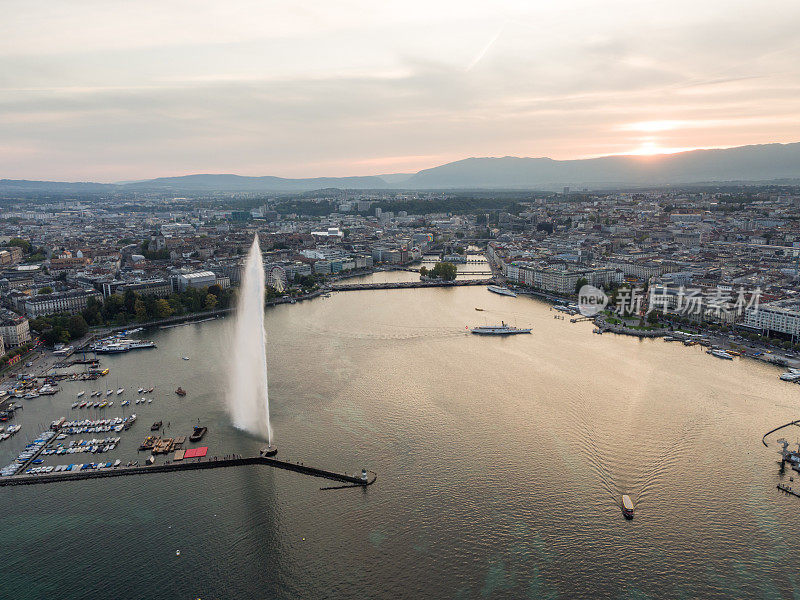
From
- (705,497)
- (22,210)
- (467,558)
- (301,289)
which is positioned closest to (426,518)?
(467,558)

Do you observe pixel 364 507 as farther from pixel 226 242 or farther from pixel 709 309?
pixel 226 242

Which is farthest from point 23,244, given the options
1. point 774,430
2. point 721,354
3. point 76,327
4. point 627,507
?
point 774,430

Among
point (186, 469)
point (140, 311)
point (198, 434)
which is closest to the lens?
point (186, 469)

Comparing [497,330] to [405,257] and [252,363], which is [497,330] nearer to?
[252,363]

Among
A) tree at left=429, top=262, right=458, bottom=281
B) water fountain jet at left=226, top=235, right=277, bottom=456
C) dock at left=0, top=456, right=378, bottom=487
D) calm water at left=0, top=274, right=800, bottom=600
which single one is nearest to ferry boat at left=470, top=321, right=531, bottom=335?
calm water at left=0, top=274, right=800, bottom=600

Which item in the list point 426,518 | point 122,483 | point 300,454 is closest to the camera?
point 426,518

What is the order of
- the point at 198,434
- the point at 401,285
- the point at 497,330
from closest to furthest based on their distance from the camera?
the point at 198,434 < the point at 497,330 < the point at 401,285

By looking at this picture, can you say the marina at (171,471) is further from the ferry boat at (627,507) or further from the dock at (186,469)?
the ferry boat at (627,507)
